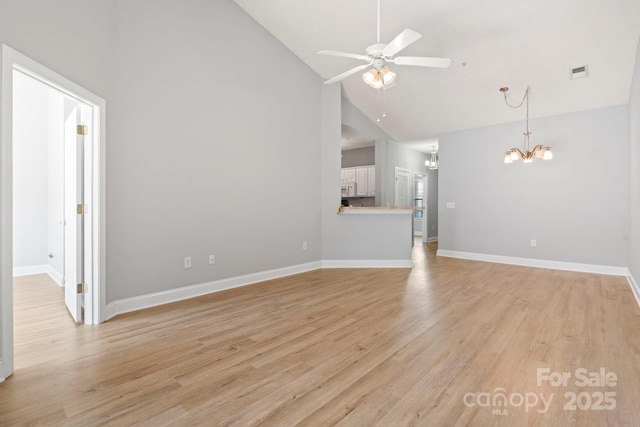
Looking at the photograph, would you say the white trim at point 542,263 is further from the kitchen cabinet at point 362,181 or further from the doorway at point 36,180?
the doorway at point 36,180

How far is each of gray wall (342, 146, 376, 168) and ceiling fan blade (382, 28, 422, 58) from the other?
244 inches

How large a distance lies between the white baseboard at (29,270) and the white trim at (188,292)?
126 inches

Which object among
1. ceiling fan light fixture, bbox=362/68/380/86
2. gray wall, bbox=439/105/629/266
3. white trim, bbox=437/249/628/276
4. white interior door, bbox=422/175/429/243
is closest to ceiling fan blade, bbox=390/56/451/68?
ceiling fan light fixture, bbox=362/68/380/86

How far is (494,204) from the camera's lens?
20.9 ft

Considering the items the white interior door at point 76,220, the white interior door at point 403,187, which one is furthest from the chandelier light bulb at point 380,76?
the white interior door at point 403,187

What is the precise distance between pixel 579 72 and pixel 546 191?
2.17 metres

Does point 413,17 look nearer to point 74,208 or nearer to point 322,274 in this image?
point 322,274

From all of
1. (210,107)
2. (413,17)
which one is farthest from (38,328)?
(413,17)

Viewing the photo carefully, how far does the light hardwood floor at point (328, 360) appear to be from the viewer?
62.4 inches

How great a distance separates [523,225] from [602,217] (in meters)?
1.17

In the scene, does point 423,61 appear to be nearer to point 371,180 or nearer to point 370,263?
point 370,263

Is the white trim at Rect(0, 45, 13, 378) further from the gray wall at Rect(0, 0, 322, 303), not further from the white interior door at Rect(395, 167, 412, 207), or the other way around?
the white interior door at Rect(395, 167, 412, 207)

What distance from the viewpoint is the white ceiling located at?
3.64 m

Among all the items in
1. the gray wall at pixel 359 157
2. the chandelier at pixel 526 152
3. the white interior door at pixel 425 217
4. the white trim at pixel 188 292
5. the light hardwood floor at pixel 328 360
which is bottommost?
the light hardwood floor at pixel 328 360
